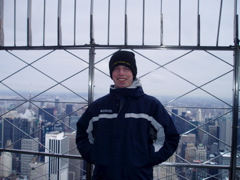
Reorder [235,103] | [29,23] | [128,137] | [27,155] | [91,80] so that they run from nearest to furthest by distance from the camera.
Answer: [128,137] → [235,103] → [91,80] → [29,23] → [27,155]

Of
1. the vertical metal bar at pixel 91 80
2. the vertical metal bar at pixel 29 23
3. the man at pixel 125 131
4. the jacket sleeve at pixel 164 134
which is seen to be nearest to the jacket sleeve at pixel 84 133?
the man at pixel 125 131

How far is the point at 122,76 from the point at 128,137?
341 mm

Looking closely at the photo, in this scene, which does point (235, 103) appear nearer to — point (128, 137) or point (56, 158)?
point (128, 137)

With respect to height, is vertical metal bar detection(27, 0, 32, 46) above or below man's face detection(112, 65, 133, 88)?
above

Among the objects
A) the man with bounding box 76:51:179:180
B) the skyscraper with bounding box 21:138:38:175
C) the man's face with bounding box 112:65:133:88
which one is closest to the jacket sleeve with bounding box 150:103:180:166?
the man with bounding box 76:51:179:180

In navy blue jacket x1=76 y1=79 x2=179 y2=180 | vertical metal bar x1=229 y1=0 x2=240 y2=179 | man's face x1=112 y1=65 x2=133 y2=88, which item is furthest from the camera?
vertical metal bar x1=229 y1=0 x2=240 y2=179

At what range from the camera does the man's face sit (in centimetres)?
122

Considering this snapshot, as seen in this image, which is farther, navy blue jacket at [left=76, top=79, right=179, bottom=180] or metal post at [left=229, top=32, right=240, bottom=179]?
metal post at [left=229, top=32, right=240, bottom=179]

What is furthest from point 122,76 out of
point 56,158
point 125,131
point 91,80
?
point 56,158

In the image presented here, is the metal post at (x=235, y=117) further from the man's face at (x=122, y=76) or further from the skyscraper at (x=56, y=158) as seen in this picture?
the skyscraper at (x=56, y=158)

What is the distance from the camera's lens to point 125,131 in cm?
112

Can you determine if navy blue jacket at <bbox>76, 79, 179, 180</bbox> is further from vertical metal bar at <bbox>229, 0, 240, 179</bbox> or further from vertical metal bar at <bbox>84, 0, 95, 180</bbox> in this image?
vertical metal bar at <bbox>229, 0, 240, 179</bbox>

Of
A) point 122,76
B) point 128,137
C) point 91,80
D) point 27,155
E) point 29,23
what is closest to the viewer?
point 128,137

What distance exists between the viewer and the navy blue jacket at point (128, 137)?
1.09m
